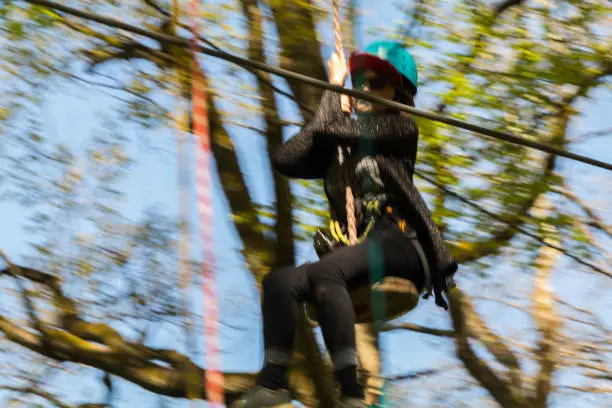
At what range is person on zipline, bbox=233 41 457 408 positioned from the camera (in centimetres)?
363

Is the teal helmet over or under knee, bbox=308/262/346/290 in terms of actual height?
over

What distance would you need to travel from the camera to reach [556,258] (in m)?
8.33

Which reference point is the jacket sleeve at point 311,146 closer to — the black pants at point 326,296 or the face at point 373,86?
the face at point 373,86

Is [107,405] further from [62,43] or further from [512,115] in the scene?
[512,115]

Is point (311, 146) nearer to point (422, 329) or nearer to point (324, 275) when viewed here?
point (324, 275)

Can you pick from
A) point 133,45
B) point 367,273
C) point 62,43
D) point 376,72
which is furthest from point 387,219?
point 62,43

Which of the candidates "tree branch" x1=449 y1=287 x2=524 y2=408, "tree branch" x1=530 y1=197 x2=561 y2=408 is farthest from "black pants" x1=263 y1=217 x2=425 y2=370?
"tree branch" x1=530 y1=197 x2=561 y2=408

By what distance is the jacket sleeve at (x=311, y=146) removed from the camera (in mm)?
3982

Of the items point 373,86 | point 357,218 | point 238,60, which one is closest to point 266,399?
point 357,218

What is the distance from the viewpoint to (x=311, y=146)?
4.01m

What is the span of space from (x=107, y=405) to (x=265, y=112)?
2344mm

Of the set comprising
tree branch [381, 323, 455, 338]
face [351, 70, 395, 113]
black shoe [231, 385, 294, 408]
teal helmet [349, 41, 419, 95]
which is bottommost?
tree branch [381, 323, 455, 338]

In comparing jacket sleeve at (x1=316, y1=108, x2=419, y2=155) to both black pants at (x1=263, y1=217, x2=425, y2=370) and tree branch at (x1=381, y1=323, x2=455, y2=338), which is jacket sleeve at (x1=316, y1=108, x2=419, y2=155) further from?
tree branch at (x1=381, y1=323, x2=455, y2=338)

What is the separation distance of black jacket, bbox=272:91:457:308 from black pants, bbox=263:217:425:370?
0.20 meters
